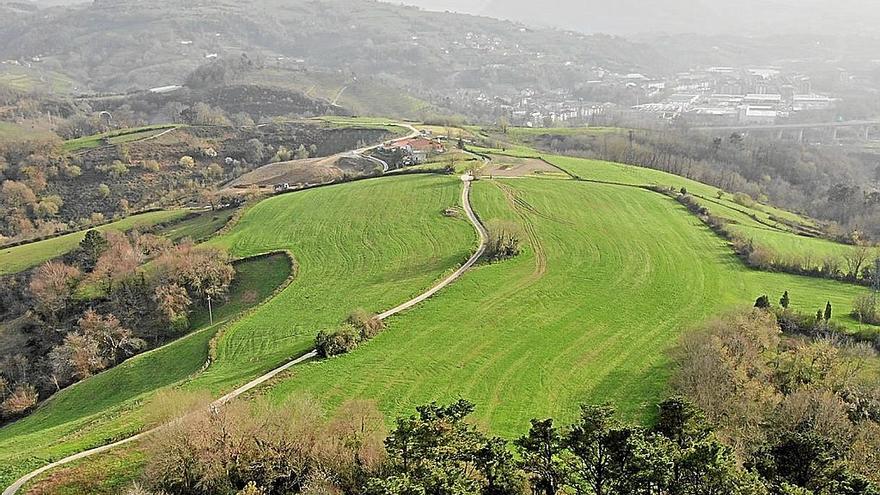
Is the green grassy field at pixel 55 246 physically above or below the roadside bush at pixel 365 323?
below

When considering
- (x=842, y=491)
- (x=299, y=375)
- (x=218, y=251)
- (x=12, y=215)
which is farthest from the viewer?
(x=12, y=215)

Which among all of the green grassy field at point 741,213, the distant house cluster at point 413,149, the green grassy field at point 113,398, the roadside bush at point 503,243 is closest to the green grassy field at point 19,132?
the distant house cluster at point 413,149

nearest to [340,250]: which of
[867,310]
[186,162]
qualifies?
[867,310]

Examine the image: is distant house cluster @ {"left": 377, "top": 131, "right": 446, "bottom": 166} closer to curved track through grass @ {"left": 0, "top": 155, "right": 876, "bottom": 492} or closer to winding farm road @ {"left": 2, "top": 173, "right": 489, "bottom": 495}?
curved track through grass @ {"left": 0, "top": 155, "right": 876, "bottom": 492}

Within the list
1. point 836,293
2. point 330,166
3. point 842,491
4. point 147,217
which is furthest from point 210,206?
point 842,491

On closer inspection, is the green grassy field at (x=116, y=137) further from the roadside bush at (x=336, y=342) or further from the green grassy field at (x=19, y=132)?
the roadside bush at (x=336, y=342)

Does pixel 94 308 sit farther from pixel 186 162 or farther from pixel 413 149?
pixel 186 162

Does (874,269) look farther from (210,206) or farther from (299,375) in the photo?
(210,206)
